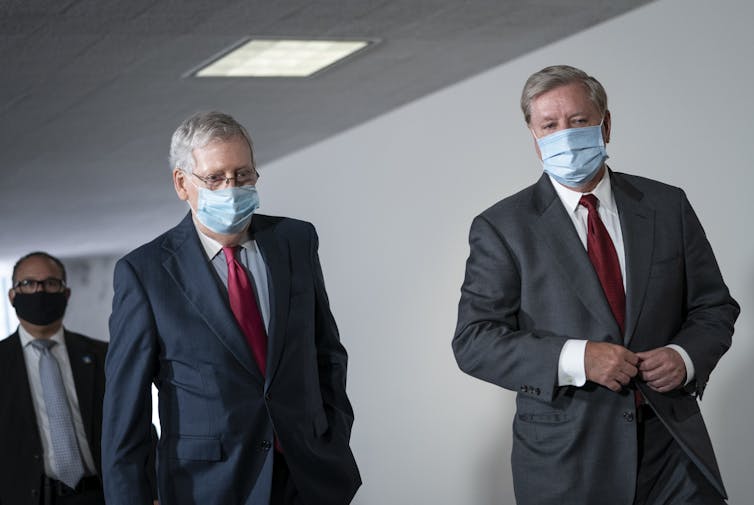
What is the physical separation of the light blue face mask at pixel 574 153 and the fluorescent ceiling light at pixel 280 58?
2.83m

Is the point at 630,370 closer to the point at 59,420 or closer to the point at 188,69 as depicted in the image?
the point at 59,420

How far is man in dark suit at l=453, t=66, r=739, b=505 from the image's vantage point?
99.0 inches

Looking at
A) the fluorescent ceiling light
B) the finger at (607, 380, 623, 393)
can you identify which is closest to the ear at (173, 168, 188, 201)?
the finger at (607, 380, 623, 393)

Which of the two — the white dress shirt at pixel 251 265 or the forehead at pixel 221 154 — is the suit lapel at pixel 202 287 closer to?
the white dress shirt at pixel 251 265

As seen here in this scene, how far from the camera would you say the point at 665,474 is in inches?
101

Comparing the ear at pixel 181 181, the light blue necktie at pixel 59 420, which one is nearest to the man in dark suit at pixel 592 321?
the ear at pixel 181 181

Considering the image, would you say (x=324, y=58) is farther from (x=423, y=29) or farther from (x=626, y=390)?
(x=626, y=390)

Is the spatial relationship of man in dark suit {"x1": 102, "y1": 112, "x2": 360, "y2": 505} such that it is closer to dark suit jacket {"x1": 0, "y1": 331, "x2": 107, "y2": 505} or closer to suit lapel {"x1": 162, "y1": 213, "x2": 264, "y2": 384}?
suit lapel {"x1": 162, "y1": 213, "x2": 264, "y2": 384}

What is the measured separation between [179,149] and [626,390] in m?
1.27

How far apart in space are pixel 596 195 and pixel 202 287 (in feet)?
3.38

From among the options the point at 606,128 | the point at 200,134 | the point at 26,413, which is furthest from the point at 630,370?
the point at 26,413

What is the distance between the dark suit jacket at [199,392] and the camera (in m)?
2.64

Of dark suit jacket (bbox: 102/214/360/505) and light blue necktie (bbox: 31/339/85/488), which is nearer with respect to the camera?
dark suit jacket (bbox: 102/214/360/505)

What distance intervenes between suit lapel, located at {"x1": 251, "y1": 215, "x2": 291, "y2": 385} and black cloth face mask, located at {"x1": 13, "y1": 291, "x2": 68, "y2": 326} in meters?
1.89
